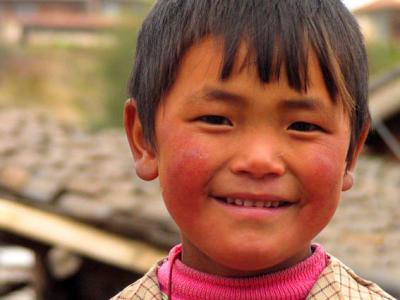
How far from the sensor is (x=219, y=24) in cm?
169

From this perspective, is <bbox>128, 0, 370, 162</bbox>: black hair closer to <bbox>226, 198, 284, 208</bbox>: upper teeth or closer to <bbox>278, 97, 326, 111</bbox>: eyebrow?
<bbox>278, 97, 326, 111</bbox>: eyebrow

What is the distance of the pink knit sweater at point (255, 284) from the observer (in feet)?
5.76

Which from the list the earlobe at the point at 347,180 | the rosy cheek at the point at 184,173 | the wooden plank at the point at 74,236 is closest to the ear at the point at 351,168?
the earlobe at the point at 347,180

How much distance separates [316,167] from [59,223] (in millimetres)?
2803

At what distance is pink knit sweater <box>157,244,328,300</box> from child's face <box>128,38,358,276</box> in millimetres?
50

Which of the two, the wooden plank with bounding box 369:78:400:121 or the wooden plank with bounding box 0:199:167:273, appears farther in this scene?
the wooden plank with bounding box 369:78:400:121

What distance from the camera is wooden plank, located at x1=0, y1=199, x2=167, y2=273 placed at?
413cm

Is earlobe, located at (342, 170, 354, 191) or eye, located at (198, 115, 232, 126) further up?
eye, located at (198, 115, 232, 126)

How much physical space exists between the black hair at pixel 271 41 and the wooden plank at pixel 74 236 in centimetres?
231

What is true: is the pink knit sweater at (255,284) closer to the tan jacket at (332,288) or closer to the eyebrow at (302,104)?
the tan jacket at (332,288)

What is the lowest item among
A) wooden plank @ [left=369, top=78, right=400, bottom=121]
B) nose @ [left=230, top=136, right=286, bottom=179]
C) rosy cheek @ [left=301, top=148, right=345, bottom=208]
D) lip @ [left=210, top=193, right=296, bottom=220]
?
wooden plank @ [left=369, top=78, right=400, bottom=121]

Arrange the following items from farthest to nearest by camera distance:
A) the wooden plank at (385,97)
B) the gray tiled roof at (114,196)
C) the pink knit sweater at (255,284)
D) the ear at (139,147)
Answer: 1. the wooden plank at (385,97)
2. the gray tiled roof at (114,196)
3. the ear at (139,147)
4. the pink knit sweater at (255,284)

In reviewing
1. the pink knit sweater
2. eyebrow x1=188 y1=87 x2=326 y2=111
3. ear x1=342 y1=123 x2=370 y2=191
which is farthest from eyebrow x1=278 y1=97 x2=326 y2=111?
the pink knit sweater

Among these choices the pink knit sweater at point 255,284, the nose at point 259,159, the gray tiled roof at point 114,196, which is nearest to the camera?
the nose at point 259,159
